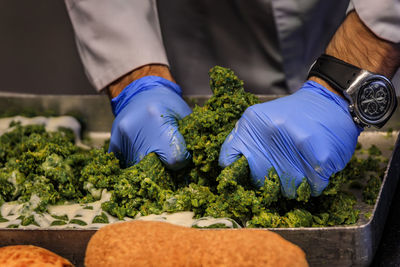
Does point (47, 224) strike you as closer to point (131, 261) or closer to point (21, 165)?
point (21, 165)

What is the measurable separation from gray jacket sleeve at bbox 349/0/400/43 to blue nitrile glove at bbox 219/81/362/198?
1.06ft

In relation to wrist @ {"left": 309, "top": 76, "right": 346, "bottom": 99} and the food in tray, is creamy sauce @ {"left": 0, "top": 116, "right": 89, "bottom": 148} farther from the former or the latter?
wrist @ {"left": 309, "top": 76, "right": 346, "bottom": 99}

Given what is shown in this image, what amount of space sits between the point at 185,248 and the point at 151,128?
74 cm

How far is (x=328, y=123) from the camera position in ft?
4.55

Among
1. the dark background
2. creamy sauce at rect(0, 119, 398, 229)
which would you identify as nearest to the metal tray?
creamy sauce at rect(0, 119, 398, 229)

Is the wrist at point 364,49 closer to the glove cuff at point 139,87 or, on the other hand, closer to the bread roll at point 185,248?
the glove cuff at point 139,87

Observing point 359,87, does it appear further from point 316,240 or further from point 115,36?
point 115,36

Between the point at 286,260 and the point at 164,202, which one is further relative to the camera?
the point at 164,202

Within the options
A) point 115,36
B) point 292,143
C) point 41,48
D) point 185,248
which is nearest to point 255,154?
point 292,143

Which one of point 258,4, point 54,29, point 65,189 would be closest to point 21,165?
point 65,189

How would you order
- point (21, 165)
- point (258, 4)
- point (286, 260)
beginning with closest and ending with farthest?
1. point (286, 260)
2. point (21, 165)
3. point (258, 4)

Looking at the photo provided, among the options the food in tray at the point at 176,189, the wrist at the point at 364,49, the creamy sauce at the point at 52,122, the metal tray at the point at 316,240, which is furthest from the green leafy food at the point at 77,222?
the wrist at the point at 364,49

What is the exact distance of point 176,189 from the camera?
1508 mm

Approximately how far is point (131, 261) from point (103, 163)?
0.71m
